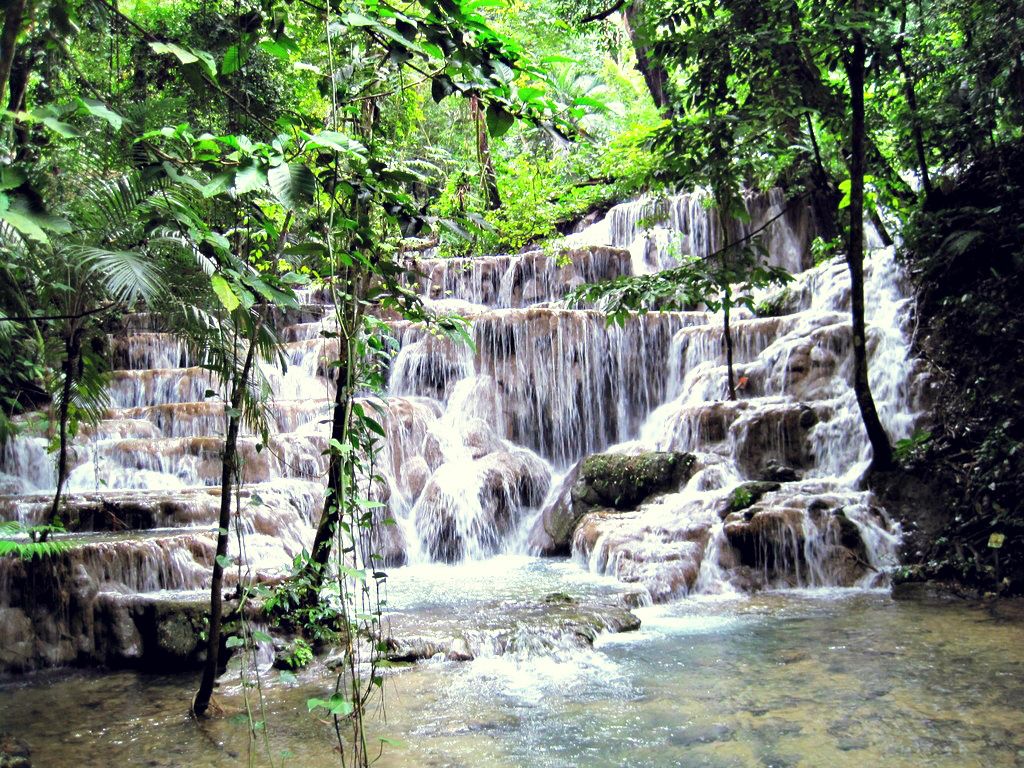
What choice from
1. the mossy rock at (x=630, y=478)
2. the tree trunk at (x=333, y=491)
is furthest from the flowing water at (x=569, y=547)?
the tree trunk at (x=333, y=491)

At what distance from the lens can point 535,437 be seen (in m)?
14.4

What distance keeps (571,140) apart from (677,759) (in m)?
3.15

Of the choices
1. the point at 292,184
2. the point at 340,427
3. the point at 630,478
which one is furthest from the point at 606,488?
the point at 292,184

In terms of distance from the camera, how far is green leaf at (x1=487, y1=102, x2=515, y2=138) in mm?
2223

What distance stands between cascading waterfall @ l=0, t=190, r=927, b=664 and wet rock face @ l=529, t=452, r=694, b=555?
0.34 metres

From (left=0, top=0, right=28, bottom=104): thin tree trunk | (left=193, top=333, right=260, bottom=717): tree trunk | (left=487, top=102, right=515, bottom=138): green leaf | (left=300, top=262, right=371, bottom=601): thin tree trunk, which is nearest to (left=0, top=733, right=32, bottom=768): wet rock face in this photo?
(left=193, top=333, right=260, bottom=717): tree trunk

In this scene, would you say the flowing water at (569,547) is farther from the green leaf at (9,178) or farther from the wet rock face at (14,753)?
A: the green leaf at (9,178)

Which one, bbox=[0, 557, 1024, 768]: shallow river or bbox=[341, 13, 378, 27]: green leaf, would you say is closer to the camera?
bbox=[341, 13, 378, 27]: green leaf

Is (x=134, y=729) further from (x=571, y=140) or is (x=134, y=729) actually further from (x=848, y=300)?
(x=848, y=300)

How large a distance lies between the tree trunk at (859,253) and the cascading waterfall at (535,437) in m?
0.72

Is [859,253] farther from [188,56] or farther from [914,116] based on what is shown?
[188,56]

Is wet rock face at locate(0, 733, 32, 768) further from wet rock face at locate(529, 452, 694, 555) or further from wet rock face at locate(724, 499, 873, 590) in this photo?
wet rock face at locate(529, 452, 694, 555)

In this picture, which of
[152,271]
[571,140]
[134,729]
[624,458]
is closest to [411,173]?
[571,140]

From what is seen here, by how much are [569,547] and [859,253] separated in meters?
5.34
